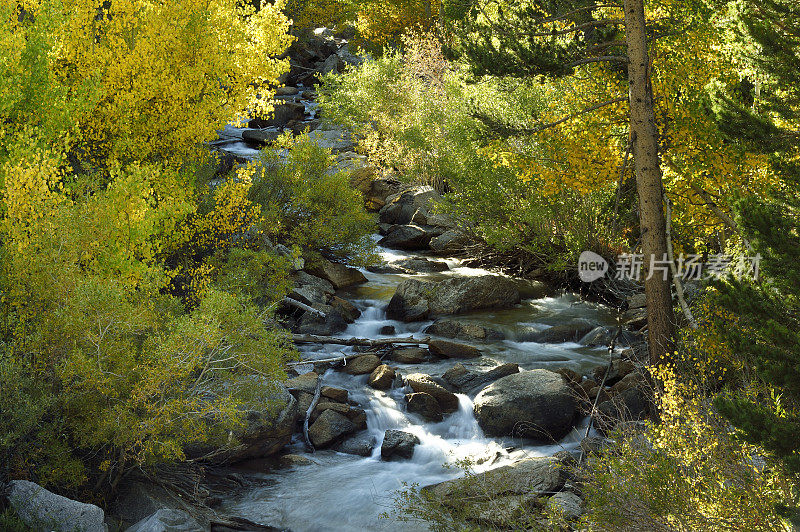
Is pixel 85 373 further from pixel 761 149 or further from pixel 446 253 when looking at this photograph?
pixel 446 253

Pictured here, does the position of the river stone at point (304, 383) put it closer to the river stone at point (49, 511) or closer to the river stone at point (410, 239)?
the river stone at point (49, 511)

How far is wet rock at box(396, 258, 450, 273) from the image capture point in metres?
19.0

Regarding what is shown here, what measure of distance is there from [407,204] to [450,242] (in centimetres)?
322

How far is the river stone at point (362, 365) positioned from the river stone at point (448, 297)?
2.78m

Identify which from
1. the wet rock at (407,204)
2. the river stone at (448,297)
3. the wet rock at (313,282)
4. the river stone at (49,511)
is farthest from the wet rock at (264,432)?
the wet rock at (407,204)

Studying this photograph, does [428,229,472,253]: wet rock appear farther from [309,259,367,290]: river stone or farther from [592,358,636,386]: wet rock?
[592,358,636,386]: wet rock

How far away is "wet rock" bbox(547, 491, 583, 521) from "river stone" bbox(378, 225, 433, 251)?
1375 cm

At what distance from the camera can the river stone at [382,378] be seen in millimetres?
11664

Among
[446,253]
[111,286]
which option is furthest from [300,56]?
[111,286]

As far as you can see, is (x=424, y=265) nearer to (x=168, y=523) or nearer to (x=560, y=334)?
(x=560, y=334)

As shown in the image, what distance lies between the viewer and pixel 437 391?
11188 mm

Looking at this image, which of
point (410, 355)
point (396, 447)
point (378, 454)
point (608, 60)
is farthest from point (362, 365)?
point (608, 60)

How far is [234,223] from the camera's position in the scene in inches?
531

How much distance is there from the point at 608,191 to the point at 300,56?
1337 inches
